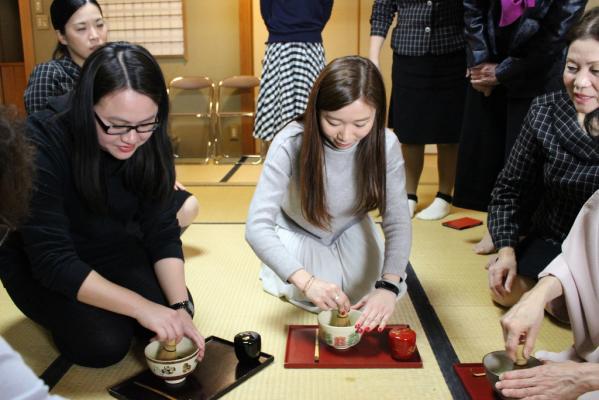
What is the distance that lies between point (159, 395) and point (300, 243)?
66cm

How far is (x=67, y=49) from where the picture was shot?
2.09 metres

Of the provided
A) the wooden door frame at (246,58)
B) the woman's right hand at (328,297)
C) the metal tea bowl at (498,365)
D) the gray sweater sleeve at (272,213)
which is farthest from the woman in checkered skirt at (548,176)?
the wooden door frame at (246,58)

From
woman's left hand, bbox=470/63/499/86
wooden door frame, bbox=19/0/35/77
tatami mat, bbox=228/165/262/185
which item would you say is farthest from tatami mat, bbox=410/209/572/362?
wooden door frame, bbox=19/0/35/77

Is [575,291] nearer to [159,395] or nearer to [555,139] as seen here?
[555,139]

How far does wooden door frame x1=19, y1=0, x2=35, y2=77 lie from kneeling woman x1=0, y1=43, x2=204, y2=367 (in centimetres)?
379

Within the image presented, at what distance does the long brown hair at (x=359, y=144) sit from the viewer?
1.49 m

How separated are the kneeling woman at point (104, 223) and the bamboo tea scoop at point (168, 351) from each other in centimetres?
2

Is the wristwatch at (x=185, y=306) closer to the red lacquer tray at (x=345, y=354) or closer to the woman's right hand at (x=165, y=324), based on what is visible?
the woman's right hand at (x=165, y=324)

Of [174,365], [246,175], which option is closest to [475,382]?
[174,365]

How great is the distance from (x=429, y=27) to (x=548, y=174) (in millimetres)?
1193

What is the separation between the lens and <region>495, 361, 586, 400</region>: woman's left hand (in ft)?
3.71

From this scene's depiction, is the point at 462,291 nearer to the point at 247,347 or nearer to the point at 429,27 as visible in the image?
the point at 247,347

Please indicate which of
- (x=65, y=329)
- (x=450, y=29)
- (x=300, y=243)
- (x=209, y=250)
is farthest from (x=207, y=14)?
(x=65, y=329)

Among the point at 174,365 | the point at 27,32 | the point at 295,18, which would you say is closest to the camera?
the point at 174,365
